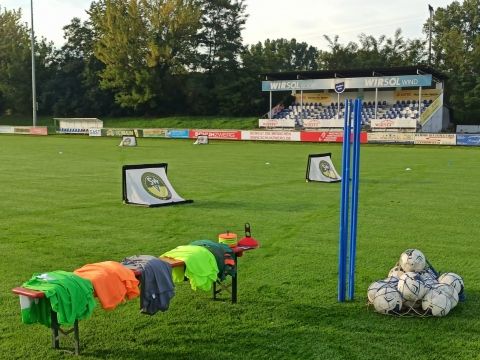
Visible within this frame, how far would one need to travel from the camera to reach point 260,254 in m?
8.20

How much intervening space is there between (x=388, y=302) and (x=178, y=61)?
67.7 metres

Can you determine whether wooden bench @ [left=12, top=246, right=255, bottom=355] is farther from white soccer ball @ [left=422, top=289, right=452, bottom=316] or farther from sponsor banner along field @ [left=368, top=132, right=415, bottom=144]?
sponsor banner along field @ [left=368, top=132, right=415, bottom=144]

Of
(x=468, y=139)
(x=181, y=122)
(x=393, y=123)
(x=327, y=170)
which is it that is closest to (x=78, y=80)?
(x=181, y=122)

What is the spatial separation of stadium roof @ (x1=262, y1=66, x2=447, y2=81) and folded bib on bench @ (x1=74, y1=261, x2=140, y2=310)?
48.9 m

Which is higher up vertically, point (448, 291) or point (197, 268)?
point (197, 268)

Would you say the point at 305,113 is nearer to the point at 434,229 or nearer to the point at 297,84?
the point at 297,84

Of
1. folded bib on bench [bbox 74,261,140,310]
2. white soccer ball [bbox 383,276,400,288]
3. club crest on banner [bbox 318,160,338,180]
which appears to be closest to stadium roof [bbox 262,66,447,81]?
club crest on banner [bbox 318,160,338,180]

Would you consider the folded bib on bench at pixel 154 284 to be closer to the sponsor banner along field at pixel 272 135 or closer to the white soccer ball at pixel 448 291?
the white soccer ball at pixel 448 291

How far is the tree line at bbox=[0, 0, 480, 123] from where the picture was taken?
2685 inches

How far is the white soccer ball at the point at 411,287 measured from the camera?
5613 millimetres

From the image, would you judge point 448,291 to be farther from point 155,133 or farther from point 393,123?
point 155,133

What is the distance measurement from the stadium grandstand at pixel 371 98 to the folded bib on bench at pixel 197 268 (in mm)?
44133

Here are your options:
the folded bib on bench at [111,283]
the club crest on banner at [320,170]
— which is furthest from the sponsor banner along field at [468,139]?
the folded bib on bench at [111,283]

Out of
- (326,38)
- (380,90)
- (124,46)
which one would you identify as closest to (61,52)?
(124,46)
